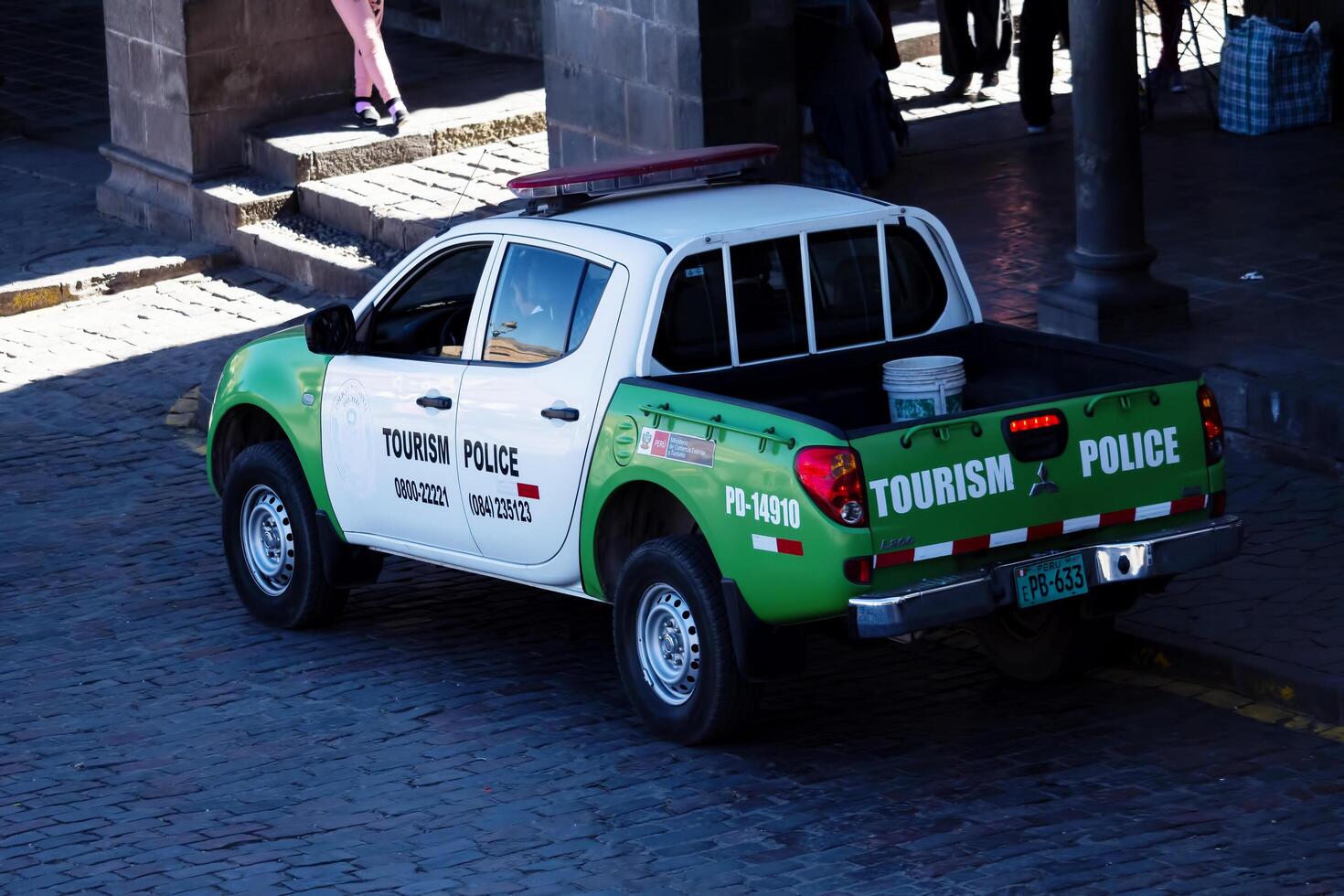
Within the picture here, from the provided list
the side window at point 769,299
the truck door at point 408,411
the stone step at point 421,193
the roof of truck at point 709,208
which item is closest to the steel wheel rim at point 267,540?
the truck door at point 408,411

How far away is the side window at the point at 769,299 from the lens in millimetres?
8000

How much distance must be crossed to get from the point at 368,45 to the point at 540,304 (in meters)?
9.16

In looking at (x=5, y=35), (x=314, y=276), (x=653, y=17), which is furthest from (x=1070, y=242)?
(x=5, y=35)

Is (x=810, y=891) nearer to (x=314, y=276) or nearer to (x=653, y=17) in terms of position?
(x=653, y=17)

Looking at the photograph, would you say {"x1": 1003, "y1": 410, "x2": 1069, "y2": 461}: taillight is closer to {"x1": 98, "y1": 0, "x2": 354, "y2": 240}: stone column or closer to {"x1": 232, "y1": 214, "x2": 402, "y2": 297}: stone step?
{"x1": 232, "y1": 214, "x2": 402, "y2": 297}: stone step

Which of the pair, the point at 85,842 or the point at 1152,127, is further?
the point at 1152,127

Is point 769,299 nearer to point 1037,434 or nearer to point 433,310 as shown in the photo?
point 1037,434

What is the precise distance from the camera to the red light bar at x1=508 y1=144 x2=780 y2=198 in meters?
8.52

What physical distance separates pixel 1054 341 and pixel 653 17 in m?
6.41

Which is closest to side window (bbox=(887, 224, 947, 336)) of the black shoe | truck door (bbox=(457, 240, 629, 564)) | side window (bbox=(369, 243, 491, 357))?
truck door (bbox=(457, 240, 629, 564))

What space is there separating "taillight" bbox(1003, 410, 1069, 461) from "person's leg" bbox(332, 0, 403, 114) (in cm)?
1049

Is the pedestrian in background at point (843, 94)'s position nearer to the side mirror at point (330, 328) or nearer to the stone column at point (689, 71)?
the stone column at point (689, 71)

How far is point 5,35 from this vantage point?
2423cm

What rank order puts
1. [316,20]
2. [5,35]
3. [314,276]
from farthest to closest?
[5,35] < [316,20] < [314,276]
